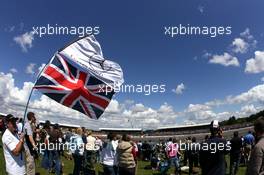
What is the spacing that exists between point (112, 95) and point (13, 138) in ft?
16.0

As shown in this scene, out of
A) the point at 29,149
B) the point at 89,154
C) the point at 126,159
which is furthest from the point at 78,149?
the point at 29,149

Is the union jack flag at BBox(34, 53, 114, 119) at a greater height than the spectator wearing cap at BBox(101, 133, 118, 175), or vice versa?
the union jack flag at BBox(34, 53, 114, 119)

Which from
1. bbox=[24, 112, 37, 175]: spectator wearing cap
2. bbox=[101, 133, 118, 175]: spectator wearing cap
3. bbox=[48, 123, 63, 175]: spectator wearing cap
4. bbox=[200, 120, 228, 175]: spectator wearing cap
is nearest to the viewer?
bbox=[200, 120, 228, 175]: spectator wearing cap

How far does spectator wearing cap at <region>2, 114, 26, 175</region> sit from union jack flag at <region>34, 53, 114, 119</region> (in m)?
3.24

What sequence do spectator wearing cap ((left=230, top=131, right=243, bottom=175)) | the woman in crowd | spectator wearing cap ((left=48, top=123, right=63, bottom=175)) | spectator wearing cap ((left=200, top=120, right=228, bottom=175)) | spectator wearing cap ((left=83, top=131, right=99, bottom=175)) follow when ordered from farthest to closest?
spectator wearing cap ((left=230, top=131, right=243, bottom=175)) < spectator wearing cap ((left=83, top=131, right=99, bottom=175)) < spectator wearing cap ((left=48, top=123, right=63, bottom=175)) < the woman in crowd < spectator wearing cap ((left=200, top=120, right=228, bottom=175))

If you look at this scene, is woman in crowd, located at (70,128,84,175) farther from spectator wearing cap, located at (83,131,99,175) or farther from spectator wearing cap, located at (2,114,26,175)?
spectator wearing cap, located at (2,114,26,175)

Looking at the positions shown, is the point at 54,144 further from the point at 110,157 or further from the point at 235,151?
the point at 235,151

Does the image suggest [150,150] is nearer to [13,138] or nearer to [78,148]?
[78,148]

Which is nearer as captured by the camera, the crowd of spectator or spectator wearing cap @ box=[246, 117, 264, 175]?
spectator wearing cap @ box=[246, 117, 264, 175]

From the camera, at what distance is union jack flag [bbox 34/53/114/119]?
1094 cm

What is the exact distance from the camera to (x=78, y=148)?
582 inches

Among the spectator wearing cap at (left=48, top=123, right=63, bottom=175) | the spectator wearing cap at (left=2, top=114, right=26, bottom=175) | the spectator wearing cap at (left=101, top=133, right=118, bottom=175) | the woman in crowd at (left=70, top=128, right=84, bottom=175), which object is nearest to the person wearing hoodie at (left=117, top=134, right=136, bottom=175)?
the spectator wearing cap at (left=101, top=133, right=118, bottom=175)

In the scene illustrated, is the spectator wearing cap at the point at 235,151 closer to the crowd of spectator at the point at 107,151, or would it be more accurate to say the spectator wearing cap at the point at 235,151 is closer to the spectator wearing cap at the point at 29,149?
the crowd of spectator at the point at 107,151

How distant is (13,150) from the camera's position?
7129 millimetres
